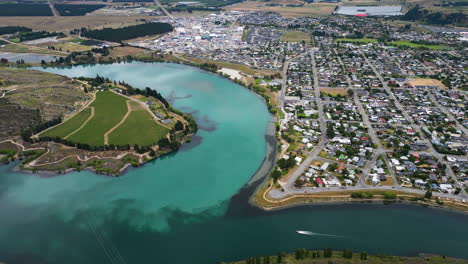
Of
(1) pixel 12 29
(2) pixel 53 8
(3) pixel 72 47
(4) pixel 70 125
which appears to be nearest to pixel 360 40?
(4) pixel 70 125

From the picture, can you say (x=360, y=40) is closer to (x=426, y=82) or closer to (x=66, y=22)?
(x=426, y=82)

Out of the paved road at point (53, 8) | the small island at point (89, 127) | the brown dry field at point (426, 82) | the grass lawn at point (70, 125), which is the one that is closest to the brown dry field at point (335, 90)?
the brown dry field at point (426, 82)

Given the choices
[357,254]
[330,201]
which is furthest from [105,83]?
[357,254]

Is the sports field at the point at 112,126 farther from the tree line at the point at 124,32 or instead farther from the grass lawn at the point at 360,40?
the grass lawn at the point at 360,40

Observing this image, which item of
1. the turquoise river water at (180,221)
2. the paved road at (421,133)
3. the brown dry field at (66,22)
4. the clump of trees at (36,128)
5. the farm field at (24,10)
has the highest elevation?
the farm field at (24,10)

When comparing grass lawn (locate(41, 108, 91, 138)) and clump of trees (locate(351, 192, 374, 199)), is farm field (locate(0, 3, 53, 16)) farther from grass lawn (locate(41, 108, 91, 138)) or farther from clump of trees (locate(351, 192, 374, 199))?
clump of trees (locate(351, 192, 374, 199))
